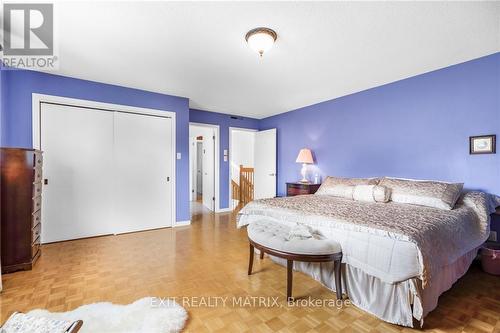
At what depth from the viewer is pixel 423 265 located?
139cm

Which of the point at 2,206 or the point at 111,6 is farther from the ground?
the point at 111,6

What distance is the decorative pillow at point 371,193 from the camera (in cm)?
266

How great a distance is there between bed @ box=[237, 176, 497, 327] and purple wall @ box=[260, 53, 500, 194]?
21.7 inches

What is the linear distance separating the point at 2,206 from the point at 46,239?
1099 millimetres

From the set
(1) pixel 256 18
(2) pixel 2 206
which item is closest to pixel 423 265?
(1) pixel 256 18

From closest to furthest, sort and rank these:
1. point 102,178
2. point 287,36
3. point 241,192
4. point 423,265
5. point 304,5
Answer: point 423,265 → point 304,5 → point 287,36 → point 102,178 → point 241,192

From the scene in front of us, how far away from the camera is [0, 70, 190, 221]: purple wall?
279 centimetres

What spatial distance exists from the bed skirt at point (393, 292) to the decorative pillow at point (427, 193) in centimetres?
56

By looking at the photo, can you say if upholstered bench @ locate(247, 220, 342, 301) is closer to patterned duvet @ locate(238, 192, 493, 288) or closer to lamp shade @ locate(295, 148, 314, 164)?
patterned duvet @ locate(238, 192, 493, 288)

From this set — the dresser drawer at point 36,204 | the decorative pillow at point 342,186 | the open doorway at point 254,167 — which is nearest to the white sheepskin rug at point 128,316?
the dresser drawer at point 36,204

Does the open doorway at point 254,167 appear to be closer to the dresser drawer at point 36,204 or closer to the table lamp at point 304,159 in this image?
the table lamp at point 304,159

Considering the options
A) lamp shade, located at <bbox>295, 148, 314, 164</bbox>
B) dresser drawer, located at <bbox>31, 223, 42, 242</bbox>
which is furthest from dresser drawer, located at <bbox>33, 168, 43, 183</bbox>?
lamp shade, located at <bbox>295, 148, 314, 164</bbox>

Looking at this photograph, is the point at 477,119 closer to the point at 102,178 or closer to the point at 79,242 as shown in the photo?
the point at 102,178

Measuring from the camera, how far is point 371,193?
275cm
